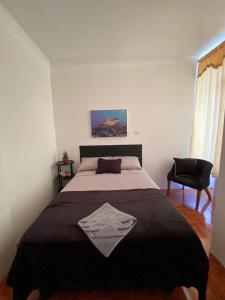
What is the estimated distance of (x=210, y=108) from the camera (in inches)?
112

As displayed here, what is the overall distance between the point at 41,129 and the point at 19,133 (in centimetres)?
70

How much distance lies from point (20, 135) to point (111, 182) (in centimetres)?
138

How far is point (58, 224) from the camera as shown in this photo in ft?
4.66

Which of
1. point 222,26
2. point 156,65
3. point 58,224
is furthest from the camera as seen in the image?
point 156,65

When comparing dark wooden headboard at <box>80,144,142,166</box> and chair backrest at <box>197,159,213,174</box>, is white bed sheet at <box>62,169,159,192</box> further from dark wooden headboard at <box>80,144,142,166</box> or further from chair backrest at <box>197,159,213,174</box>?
chair backrest at <box>197,159,213,174</box>

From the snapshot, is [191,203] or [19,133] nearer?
[19,133]

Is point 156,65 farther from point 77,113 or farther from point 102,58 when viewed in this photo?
point 77,113

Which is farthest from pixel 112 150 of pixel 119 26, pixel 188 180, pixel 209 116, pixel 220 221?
pixel 220 221

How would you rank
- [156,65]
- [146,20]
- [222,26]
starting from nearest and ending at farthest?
1. [146,20]
2. [222,26]
3. [156,65]

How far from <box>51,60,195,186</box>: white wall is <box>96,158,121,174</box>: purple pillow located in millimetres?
545

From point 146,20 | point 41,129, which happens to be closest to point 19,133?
point 41,129

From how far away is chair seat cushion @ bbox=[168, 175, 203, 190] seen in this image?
8.74 feet

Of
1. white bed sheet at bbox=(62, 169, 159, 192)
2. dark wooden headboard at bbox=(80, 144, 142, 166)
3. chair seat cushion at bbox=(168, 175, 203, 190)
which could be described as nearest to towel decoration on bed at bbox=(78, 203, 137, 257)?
white bed sheet at bbox=(62, 169, 159, 192)

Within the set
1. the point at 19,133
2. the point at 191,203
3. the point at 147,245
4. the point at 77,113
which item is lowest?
the point at 191,203
